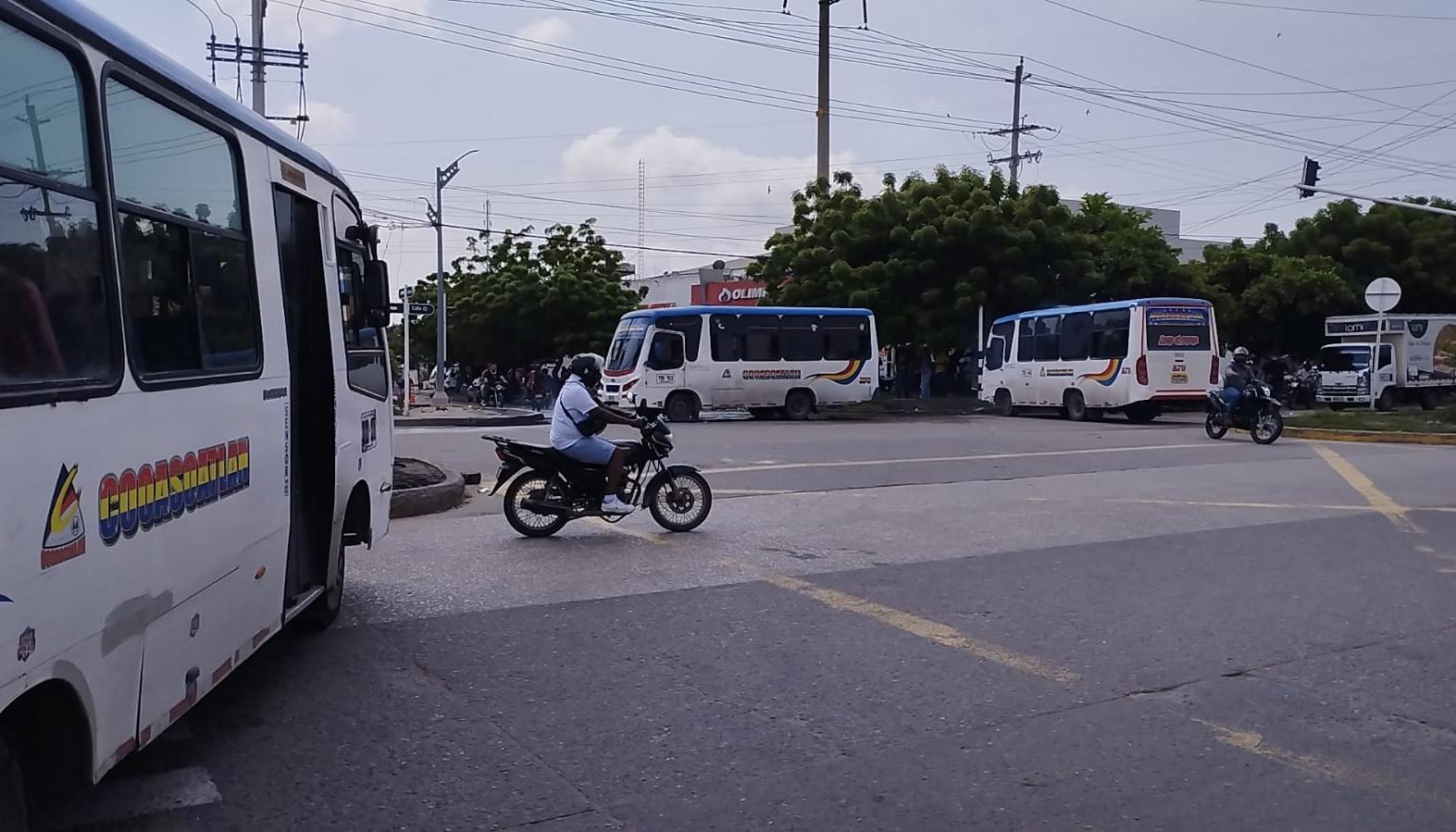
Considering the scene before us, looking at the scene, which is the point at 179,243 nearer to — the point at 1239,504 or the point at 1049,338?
the point at 1239,504

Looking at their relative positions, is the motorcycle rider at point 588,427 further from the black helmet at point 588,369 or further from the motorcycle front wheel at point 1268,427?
the motorcycle front wheel at point 1268,427

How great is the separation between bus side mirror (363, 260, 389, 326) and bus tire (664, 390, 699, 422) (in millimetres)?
21684

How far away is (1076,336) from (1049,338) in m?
1.22

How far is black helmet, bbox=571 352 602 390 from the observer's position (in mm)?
10484

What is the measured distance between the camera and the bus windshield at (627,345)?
29.4 metres

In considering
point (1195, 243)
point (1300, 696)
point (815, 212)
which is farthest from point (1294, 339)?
point (1300, 696)

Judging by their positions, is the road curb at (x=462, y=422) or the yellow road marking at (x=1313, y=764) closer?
the yellow road marking at (x=1313, y=764)

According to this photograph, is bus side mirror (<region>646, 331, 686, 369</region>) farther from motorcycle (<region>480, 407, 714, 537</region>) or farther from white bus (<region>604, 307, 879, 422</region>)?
motorcycle (<region>480, 407, 714, 537</region>)

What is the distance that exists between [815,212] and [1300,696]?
109ft

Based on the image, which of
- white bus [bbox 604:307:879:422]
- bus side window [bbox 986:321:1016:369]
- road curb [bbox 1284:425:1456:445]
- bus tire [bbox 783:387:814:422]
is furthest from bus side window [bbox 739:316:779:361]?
road curb [bbox 1284:425:1456:445]

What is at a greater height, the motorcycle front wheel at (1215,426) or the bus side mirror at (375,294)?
the bus side mirror at (375,294)

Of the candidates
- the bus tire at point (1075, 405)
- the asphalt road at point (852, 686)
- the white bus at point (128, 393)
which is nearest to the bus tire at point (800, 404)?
the bus tire at point (1075, 405)

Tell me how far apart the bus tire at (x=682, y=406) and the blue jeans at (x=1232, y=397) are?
12168mm

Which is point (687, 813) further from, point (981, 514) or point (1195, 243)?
point (1195, 243)
